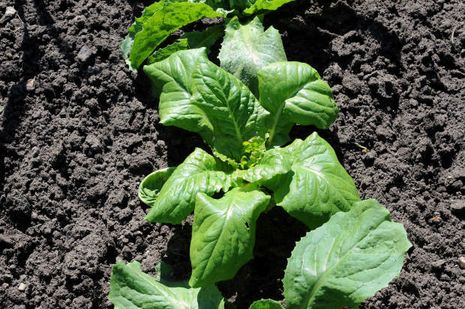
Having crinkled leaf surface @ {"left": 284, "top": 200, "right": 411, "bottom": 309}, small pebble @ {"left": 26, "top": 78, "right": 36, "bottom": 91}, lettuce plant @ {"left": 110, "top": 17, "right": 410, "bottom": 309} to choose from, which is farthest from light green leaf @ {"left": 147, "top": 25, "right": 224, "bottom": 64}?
crinkled leaf surface @ {"left": 284, "top": 200, "right": 411, "bottom": 309}

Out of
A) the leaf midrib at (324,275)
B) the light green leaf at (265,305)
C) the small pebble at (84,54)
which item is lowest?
the light green leaf at (265,305)

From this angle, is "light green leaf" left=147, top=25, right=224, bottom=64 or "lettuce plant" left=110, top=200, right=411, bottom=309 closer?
"lettuce plant" left=110, top=200, right=411, bottom=309

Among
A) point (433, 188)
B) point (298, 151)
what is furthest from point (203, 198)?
point (433, 188)

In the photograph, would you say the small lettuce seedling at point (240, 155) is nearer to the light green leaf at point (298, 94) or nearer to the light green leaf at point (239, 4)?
the light green leaf at point (298, 94)

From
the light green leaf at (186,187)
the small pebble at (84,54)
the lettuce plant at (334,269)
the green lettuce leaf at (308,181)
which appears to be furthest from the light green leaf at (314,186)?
the small pebble at (84,54)

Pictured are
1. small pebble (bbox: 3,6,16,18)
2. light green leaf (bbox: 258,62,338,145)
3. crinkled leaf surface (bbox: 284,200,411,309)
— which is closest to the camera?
crinkled leaf surface (bbox: 284,200,411,309)

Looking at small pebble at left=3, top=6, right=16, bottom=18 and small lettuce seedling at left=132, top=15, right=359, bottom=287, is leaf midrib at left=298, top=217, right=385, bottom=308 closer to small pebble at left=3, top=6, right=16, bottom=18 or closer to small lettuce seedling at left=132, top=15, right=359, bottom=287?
small lettuce seedling at left=132, top=15, right=359, bottom=287

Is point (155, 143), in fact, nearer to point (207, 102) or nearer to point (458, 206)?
point (207, 102)
